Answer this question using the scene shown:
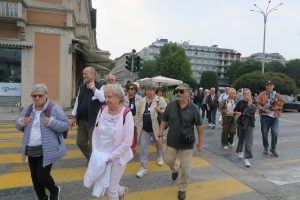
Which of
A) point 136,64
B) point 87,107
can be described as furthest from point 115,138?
point 136,64

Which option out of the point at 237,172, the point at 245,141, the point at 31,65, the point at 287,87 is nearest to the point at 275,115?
the point at 245,141

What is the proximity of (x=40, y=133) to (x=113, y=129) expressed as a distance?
111cm

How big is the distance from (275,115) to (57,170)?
5421 millimetres

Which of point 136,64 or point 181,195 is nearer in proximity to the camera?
point 181,195

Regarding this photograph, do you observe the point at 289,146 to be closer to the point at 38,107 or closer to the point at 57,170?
the point at 57,170

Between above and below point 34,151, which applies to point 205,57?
above

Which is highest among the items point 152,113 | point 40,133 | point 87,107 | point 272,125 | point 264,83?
point 264,83

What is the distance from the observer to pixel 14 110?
54.7ft

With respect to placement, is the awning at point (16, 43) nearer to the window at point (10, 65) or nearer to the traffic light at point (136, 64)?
the window at point (10, 65)

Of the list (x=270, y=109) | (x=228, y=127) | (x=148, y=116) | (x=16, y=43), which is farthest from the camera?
(x=16, y=43)

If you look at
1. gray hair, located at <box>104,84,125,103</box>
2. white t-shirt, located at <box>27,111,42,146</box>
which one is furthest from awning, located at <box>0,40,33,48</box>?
gray hair, located at <box>104,84,125,103</box>

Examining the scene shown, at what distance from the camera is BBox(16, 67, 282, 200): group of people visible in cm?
351

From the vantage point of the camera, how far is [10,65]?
671 inches

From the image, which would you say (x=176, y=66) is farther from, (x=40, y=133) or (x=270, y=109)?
(x=40, y=133)
